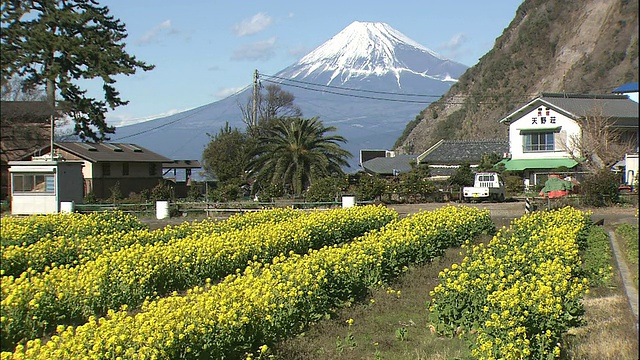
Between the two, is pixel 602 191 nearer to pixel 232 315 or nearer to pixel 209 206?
pixel 209 206

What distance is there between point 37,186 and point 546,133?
3016 cm

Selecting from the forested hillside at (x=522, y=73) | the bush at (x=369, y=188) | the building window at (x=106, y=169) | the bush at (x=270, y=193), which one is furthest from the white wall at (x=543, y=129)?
the building window at (x=106, y=169)

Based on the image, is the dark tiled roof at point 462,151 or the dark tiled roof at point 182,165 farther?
the dark tiled roof at point 182,165

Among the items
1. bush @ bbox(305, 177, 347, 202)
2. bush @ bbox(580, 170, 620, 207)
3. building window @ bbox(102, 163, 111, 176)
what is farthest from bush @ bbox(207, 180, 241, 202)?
bush @ bbox(580, 170, 620, 207)

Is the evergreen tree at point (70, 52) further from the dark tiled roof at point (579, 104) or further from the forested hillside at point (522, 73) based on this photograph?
the forested hillside at point (522, 73)

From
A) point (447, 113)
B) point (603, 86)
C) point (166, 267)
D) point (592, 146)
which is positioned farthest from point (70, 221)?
point (447, 113)

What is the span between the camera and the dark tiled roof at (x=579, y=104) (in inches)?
1467

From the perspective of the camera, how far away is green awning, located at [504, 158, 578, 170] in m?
41.7

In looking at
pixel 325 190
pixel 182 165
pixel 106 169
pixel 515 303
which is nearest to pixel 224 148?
pixel 182 165

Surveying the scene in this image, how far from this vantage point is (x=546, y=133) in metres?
44.3

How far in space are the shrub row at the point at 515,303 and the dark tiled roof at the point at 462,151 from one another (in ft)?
146

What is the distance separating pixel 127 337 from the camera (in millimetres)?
6398

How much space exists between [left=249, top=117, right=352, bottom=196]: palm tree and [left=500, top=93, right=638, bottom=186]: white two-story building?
12.9m

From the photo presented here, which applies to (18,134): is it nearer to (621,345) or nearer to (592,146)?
(621,345)
